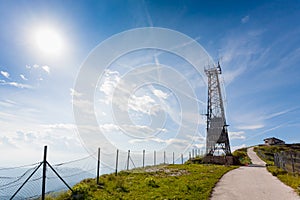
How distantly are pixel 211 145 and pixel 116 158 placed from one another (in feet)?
84.4

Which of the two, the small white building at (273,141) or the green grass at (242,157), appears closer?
the green grass at (242,157)

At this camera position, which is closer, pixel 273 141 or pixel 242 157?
pixel 242 157

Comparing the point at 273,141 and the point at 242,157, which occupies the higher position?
the point at 273,141

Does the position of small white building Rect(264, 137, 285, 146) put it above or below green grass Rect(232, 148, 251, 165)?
above

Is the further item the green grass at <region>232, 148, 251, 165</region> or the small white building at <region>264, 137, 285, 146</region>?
the small white building at <region>264, 137, 285, 146</region>

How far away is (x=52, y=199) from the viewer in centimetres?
903

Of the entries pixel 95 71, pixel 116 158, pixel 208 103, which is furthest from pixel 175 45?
pixel 208 103

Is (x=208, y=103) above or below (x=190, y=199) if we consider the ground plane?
above

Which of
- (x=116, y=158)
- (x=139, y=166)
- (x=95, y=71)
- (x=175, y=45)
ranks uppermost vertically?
(x=175, y=45)

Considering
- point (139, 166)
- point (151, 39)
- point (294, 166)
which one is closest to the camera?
point (294, 166)

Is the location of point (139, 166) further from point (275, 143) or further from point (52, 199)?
point (275, 143)

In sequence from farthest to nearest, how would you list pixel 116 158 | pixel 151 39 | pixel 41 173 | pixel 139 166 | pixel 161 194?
pixel 139 166, pixel 151 39, pixel 116 158, pixel 161 194, pixel 41 173

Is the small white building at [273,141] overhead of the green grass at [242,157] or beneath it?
overhead

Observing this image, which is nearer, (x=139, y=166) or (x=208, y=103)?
(x=139, y=166)
